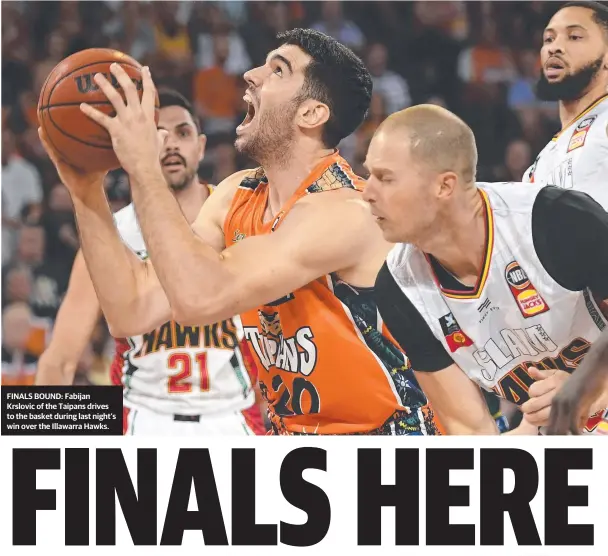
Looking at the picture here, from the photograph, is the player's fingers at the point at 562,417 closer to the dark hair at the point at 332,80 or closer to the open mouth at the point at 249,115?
the dark hair at the point at 332,80

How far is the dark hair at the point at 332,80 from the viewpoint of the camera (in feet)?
12.1

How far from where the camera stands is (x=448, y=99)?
5.11 m

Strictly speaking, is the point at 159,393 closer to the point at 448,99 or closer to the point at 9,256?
the point at 9,256

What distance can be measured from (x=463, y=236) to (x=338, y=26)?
85.4 inches

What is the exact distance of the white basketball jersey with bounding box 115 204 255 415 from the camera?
456cm

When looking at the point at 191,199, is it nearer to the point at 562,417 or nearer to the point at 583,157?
the point at 583,157

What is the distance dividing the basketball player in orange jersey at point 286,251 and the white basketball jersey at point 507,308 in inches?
9.6

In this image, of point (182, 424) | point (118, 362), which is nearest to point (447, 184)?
point (182, 424)

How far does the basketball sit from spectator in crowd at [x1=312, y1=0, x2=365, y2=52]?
1.90 m

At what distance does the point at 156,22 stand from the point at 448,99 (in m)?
1.54

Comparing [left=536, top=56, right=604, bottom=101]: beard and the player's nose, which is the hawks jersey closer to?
the player's nose

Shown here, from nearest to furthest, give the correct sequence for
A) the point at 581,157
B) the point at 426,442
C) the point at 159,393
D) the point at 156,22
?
the point at 426,442
the point at 581,157
the point at 159,393
the point at 156,22

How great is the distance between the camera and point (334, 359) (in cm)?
351

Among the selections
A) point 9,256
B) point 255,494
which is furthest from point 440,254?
point 9,256
